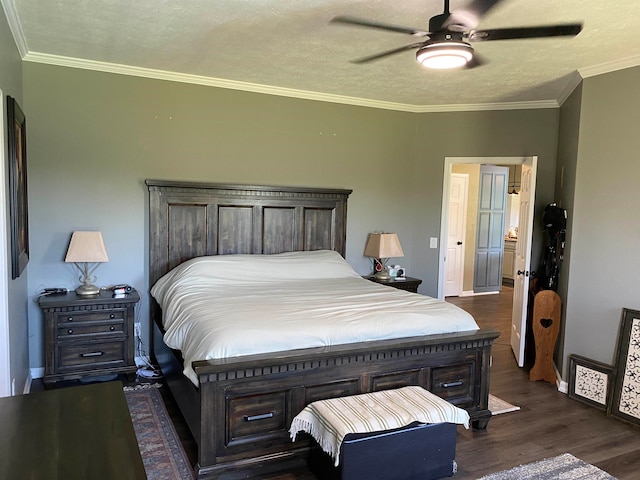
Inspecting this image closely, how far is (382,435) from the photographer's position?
235 cm

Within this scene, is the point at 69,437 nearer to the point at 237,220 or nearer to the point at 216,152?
the point at 237,220

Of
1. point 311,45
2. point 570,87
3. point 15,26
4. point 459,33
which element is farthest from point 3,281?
point 570,87

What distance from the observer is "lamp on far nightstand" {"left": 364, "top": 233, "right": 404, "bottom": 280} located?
16.1ft

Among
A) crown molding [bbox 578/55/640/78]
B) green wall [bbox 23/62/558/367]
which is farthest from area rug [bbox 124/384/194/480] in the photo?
crown molding [bbox 578/55/640/78]

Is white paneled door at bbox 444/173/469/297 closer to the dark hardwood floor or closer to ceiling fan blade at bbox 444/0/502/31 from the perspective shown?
the dark hardwood floor

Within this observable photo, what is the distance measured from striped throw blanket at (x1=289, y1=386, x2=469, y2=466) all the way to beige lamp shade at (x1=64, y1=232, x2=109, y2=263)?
2.19 metres

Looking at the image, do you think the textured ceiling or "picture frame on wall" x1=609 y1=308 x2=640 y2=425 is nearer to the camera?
the textured ceiling

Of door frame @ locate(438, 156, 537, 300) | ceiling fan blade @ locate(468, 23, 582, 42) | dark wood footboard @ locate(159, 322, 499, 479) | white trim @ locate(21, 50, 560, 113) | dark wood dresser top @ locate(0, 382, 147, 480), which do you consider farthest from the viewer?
door frame @ locate(438, 156, 537, 300)

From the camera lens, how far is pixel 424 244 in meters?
5.36

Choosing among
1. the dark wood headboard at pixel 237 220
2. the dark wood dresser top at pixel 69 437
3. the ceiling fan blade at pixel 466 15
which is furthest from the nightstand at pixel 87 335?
the ceiling fan blade at pixel 466 15

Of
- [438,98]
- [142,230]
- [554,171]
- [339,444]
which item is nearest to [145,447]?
[339,444]

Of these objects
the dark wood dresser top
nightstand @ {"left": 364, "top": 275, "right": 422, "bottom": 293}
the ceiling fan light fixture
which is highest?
the ceiling fan light fixture

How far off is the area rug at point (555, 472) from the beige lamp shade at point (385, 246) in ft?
8.17

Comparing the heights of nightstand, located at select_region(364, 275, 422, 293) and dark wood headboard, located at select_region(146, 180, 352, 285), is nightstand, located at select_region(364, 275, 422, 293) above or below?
below
